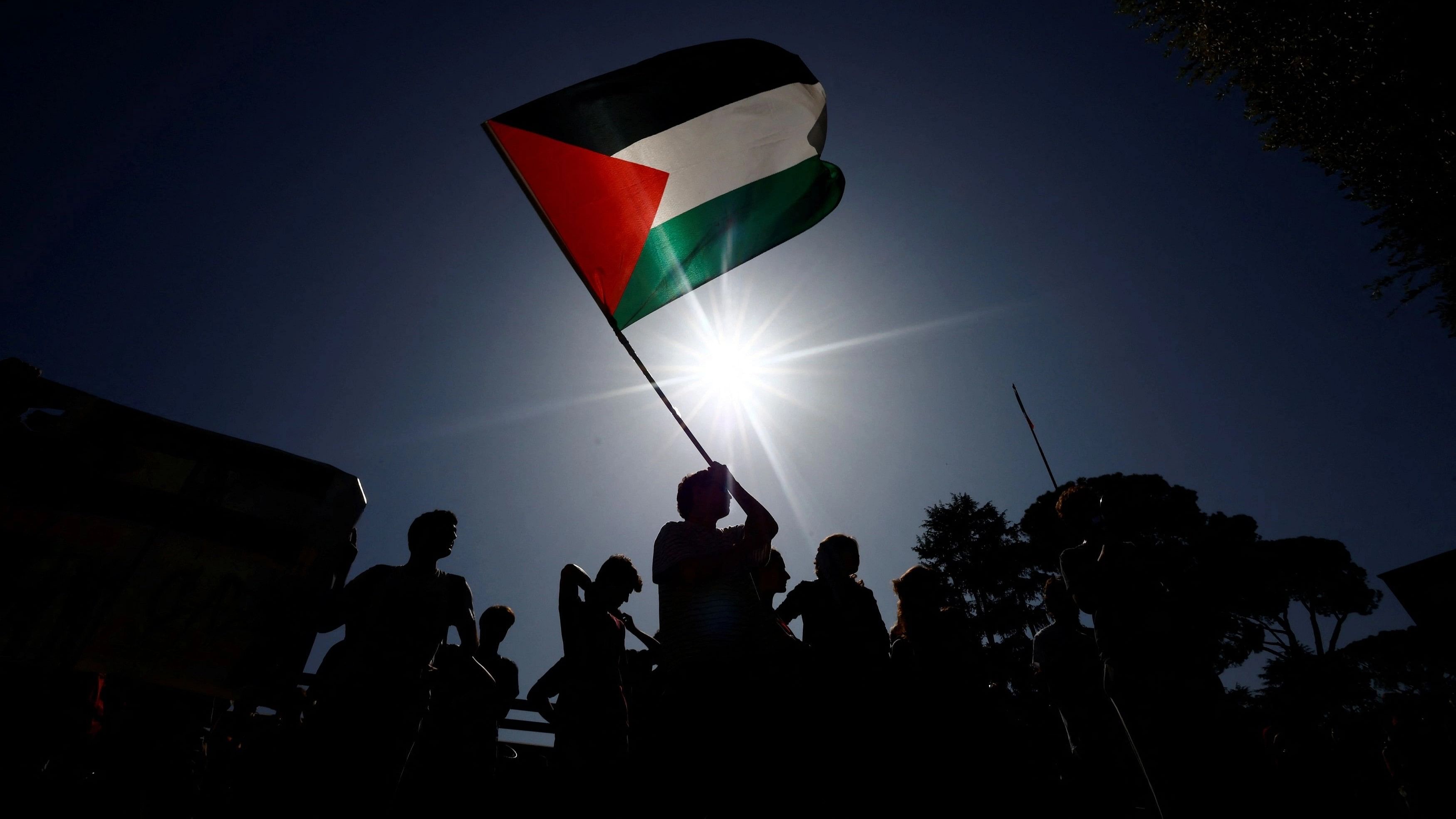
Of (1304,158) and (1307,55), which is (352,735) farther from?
(1304,158)

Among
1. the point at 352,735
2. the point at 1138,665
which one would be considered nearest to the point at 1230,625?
the point at 1138,665

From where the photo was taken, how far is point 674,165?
15.6ft

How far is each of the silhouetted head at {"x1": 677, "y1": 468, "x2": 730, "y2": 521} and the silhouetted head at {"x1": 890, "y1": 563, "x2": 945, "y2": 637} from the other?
1345 mm

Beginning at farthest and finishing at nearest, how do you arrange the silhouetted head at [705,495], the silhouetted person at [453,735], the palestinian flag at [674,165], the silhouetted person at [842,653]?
Answer: the palestinian flag at [674,165] → the silhouetted person at [453,735] → the silhouetted head at [705,495] → the silhouetted person at [842,653]

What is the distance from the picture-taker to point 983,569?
2409cm

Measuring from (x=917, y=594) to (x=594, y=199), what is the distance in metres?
3.56

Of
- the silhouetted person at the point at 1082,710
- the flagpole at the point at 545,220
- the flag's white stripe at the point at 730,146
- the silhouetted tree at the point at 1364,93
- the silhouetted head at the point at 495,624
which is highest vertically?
the silhouetted tree at the point at 1364,93

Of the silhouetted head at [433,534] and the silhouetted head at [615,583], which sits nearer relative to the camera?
the silhouetted head at [433,534]

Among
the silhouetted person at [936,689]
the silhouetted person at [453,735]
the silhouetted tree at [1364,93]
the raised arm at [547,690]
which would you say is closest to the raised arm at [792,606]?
the silhouetted person at [936,689]

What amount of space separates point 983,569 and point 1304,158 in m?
18.5

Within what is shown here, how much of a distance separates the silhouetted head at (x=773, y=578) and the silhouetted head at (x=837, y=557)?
0.29m

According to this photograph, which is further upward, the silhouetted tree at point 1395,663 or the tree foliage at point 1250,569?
the tree foliage at point 1250,569

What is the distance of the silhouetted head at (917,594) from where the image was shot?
3.75 meters

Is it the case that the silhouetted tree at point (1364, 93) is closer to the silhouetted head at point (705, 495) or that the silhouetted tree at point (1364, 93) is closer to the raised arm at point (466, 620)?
the silhouetted head at point (705, 495)
